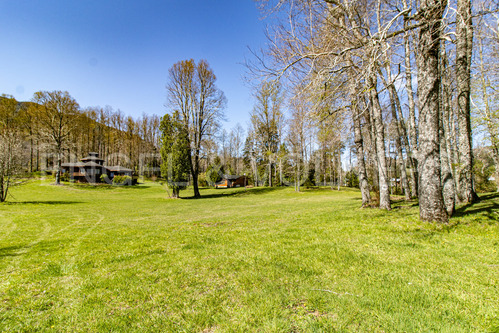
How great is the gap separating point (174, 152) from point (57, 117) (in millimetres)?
20292

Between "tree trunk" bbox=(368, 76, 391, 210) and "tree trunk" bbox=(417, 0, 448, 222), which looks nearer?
"tree trunk" bbox=(417, 0, 448, 222)

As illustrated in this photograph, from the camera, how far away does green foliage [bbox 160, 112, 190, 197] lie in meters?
22.6

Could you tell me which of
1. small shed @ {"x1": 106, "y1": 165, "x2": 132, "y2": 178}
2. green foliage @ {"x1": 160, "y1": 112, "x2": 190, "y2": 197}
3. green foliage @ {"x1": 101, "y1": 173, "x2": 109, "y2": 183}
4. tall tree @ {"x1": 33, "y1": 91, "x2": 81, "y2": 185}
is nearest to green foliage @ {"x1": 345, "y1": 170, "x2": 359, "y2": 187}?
green foliage @ {"x1": 160, "y1": 112, "x2": 190, "y2": 197}

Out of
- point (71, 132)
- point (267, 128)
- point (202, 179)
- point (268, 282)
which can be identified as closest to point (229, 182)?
point (202, 179)

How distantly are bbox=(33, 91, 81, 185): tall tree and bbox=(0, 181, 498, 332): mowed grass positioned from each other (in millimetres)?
31151

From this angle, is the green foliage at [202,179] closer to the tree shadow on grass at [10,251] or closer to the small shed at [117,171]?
the small shed at [117,171]

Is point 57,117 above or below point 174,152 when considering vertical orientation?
above

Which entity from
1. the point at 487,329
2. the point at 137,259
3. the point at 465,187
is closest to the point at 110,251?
the point at 137,259

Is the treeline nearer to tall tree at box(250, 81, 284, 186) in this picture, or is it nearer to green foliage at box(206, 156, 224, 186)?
green foliage at box(206, 156, 224, 186)

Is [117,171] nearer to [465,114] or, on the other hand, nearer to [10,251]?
[10,251]

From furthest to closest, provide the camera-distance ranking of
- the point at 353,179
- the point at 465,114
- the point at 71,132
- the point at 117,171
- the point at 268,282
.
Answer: the point at 353,179 < the point at 117,171 < the point at 71,132 < the point at 465,114 < the point at 268,282

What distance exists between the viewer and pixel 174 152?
2275 centimetres

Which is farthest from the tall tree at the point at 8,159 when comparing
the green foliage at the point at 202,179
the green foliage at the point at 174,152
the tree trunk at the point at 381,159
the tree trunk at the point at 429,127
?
Result: the green foliage at the point at 202,179

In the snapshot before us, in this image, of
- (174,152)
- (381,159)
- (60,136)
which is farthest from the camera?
(60,136)
